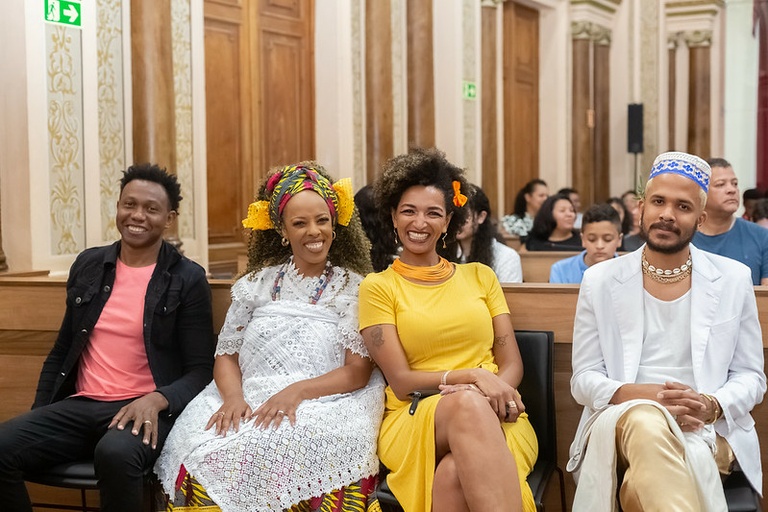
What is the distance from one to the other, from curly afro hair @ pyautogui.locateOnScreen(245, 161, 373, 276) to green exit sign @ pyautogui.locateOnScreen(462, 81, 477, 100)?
524 centimetres

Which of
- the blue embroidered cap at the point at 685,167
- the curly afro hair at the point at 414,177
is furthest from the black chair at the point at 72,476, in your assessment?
the blue embroidered cap at the point at 685,167

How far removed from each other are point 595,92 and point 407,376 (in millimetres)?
9184

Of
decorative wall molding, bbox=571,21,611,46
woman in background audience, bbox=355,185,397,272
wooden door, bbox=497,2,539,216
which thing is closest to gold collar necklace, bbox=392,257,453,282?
woman in background audience, bbox=355,185,397,272

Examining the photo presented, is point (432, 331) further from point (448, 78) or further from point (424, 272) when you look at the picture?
point (448, 78)

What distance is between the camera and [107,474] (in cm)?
276

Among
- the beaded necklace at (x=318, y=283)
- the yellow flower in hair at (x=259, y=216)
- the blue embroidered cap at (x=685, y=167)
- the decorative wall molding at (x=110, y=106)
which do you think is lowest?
the beaded necklace at (x=318, y=283)

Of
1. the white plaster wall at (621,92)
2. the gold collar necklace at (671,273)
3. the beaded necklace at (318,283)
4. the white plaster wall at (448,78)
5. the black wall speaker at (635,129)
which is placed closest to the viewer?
the gold collar necklace at (671,273)

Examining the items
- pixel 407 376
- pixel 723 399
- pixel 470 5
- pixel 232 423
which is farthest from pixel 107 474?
pixel 470 5

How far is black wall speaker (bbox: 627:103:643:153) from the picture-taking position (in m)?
11.6

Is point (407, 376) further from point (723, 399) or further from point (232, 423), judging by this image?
point (723, 399)

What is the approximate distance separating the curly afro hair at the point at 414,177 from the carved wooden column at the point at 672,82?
10.2 meters

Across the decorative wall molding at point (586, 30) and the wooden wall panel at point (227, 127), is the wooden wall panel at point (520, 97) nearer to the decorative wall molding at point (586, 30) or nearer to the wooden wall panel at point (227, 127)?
the decorative wall molding at point (586, 30)

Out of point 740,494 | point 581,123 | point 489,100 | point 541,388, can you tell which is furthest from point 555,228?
point 581,123

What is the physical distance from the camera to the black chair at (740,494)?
8.23 feet
